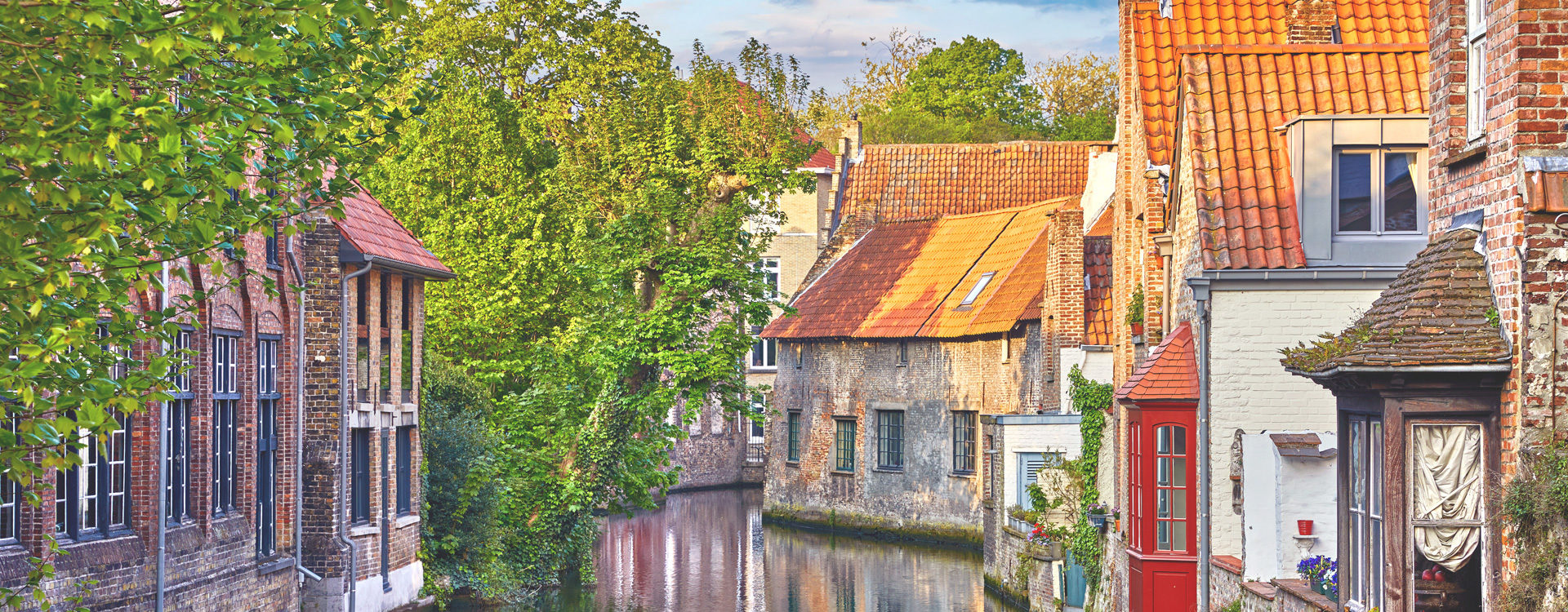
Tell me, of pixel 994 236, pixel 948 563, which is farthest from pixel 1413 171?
pixel 994 236

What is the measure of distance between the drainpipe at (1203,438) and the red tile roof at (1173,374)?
28 centimetres

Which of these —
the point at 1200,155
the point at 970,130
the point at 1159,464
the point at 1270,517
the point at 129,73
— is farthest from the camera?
the point at 970,130

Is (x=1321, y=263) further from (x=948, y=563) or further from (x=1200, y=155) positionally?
(x=948, y=563)

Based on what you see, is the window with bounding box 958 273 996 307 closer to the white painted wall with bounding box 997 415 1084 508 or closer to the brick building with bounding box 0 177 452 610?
the white painted wall with bounding box 997 415 1084 508

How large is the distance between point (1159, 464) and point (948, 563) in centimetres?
1517

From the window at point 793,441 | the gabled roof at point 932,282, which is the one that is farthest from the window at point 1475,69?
the window at point 793,441

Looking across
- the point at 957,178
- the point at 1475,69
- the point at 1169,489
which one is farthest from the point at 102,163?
the point at 957,178

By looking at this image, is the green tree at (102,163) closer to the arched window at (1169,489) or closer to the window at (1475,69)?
the window at (1475,69)

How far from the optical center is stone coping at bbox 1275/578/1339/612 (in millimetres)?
11734

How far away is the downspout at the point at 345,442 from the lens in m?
21.5

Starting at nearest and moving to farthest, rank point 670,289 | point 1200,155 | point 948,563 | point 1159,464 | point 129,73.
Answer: point 129,73 < point 1200,155 < point 1159,464 < point 670,289 < point 948,563

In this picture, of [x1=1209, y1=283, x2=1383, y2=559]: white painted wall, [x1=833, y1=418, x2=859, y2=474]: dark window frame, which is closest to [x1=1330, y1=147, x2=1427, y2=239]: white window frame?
[x1=1209, y1=283, x2=1383, y2=559]: white painted wall

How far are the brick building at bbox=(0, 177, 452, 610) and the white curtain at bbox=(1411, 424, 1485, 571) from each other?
9.65 metres

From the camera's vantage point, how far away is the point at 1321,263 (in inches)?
579
